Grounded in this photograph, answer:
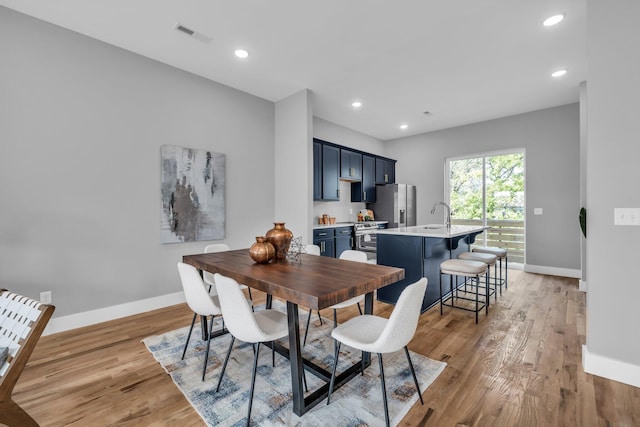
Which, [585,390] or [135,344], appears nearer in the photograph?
[585,390]

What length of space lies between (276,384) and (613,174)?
2.68 metres

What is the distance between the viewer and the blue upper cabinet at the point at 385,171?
6.46 m

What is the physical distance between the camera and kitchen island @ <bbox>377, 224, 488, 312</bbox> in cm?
316

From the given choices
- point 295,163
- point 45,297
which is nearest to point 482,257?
point 295,163

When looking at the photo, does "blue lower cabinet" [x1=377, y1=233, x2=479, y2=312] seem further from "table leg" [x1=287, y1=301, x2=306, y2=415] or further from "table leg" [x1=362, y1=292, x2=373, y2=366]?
"table leg" [x1=287, y1=301, x2=306, y2=415]

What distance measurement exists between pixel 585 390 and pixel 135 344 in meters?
3.39

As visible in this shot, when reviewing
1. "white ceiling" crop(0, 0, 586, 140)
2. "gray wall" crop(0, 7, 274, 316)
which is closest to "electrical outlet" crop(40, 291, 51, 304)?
"gray wall" crop(0, 7, 274, 316)

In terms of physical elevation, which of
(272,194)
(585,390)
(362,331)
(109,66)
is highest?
(109,66)

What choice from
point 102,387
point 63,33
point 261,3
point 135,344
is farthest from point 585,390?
point 63,33

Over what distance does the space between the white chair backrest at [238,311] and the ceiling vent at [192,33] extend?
2.52 m

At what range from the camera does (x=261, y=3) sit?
242 cm

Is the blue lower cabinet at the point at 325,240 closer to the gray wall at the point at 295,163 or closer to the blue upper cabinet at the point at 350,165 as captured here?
the gray wall at the point at 295,163

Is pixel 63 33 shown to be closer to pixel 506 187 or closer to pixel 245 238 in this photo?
pixel 245 238

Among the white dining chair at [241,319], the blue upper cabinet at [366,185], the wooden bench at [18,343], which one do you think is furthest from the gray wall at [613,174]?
the blue upper cabinet at [366,185]
